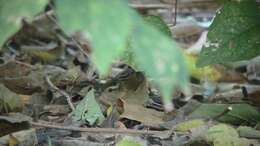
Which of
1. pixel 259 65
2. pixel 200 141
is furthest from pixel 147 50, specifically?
pixel 259 65

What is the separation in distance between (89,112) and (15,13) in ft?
3.04

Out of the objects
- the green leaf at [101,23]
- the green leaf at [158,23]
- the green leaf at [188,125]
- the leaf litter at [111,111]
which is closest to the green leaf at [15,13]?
the green leaf at [101,23]

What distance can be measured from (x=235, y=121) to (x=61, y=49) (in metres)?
1.38

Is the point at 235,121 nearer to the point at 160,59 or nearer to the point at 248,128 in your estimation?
the point at 248,128

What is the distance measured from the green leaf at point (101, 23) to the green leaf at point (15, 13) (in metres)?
0.03

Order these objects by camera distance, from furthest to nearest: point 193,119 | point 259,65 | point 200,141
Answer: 1. point 259,65
2. point 193,119
3. point 200,141

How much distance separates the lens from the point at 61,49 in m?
2.88

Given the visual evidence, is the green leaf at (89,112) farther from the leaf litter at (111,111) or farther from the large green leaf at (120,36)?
the large green leaf at (120,36)

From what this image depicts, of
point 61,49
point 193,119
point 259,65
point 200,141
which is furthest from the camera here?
point 61,49

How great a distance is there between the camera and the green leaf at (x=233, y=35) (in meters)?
1.48

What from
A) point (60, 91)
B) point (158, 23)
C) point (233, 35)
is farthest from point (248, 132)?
point (60, 91)

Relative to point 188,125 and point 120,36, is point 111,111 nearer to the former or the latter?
point 188,125

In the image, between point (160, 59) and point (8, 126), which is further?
point (8, 126)

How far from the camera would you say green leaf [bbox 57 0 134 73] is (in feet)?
2.19
